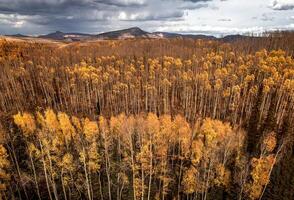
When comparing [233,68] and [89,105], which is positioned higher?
[233,68]

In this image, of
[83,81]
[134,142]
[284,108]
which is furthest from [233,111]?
[83,81]

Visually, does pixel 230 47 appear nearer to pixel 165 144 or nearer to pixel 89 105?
pixel 89 105

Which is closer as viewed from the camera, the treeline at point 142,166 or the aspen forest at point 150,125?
the treeline at point 142,166

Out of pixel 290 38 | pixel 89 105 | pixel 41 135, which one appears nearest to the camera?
pixel 41 135

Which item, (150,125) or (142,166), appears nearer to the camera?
(142,166)

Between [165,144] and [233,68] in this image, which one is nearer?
[165,144]
